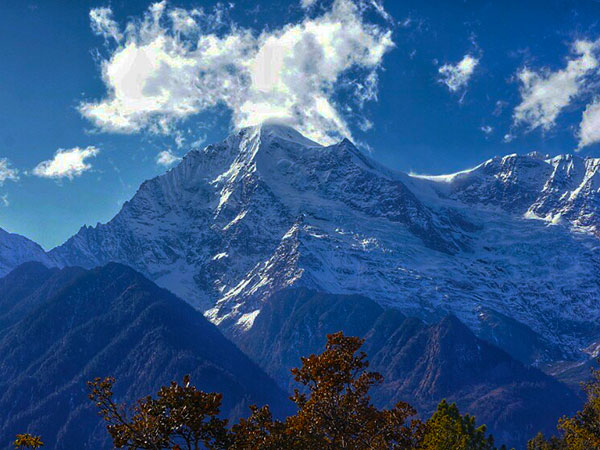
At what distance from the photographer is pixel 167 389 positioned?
31.4 metres

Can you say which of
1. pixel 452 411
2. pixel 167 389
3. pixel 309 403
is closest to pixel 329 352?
pixel 309 403

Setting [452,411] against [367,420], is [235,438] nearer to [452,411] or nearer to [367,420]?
[367,420]

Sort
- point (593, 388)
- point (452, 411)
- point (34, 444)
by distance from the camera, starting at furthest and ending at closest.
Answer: point (452, 411) → point (593, 388) → point (34, 444)

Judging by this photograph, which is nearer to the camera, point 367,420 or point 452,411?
point 367,420

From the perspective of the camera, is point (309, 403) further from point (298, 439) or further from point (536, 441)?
point (536, 441)

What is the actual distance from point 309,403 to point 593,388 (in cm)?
2881

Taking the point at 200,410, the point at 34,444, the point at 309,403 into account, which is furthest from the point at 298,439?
the point at 34,444

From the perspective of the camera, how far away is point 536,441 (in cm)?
10875

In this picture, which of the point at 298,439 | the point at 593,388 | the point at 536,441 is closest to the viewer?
the point at 298,439

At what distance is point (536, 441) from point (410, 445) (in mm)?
77046

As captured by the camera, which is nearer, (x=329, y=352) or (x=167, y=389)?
(x=167, y=389)

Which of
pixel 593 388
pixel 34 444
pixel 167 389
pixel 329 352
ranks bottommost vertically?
pixel 34 444

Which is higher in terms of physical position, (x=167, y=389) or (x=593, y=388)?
(x=593, y=388)

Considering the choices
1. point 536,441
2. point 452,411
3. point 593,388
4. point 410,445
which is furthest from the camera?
point 536,441
